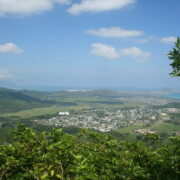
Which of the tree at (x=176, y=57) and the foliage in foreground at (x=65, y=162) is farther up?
the tree at (x=176, y=57)

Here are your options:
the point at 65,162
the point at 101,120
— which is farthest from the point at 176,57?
the point at 101,120

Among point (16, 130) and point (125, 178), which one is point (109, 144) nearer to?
point (125, 178)

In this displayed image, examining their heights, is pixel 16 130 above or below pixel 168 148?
above

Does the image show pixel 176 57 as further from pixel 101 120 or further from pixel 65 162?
pixel 101 120

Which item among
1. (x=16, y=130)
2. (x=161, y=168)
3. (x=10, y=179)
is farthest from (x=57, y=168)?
Result: (x=161, y=168)

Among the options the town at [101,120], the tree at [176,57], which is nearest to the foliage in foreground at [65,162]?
the tree at [176,57]

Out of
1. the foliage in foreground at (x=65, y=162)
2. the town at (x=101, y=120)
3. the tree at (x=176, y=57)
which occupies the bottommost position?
the town at (x=101, y=120)

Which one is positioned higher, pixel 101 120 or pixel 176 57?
pixel 176 57

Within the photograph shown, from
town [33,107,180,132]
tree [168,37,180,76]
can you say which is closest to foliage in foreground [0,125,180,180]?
tree [168,37,180,76]

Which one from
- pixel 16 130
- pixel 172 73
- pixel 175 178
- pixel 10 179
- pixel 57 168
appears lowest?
pixel 175 178

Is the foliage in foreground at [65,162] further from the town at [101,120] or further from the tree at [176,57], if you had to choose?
the town at [101,120]

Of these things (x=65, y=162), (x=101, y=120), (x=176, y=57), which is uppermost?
(x=176, y=57)
